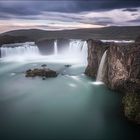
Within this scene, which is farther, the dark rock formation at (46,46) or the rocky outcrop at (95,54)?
the dark rock formation at (46,46)

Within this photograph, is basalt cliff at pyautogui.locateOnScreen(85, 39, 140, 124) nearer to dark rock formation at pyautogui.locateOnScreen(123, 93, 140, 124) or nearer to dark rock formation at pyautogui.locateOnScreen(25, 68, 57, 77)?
dark rock formation at pyautogui.locateOnScreen(123, 93, 140, 124)

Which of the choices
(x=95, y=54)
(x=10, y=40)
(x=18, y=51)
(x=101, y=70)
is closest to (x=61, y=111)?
(x=101, y=70)

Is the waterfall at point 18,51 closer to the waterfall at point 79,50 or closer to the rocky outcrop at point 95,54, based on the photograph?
the waterfall at point 79,50

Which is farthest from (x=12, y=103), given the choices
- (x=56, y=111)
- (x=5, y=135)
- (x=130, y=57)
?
(x=130, y=57)

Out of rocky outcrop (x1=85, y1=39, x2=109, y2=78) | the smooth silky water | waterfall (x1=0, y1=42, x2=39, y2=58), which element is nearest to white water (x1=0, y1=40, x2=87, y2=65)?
waterfall (x1=0, y1=42, x2=39, y2=58)

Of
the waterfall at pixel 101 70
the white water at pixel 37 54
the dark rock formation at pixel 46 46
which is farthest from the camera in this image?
the dark rock formation at pixel 46 46

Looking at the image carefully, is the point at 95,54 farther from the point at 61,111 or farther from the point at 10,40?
the point at 10,40

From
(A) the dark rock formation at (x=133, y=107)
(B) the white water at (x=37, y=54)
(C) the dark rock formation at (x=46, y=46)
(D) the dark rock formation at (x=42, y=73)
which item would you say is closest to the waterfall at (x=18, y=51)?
(B) the white water at (x=37, y=54)
